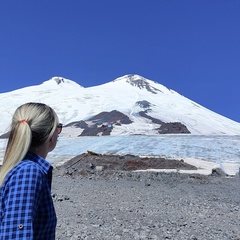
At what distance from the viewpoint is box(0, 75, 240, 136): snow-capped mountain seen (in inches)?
1949

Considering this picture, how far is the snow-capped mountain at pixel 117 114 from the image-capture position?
49.5 metres

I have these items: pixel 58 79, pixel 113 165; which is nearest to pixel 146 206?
pixel 113 165

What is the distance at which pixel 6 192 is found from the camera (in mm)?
1580

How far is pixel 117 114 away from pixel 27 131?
59.5m

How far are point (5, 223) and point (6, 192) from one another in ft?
0.43

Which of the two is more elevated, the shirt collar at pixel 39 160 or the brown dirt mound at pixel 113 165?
the brown dirt mound at pixel 113 165

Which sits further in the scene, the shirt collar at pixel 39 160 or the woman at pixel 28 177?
the shirt collar at pixel 39 160

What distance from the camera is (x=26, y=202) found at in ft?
4.99

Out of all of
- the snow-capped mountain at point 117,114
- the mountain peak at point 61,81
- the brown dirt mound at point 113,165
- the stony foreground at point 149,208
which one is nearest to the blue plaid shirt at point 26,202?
the stony foreground at point 149,208

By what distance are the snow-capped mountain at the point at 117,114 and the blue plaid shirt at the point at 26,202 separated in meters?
42.1

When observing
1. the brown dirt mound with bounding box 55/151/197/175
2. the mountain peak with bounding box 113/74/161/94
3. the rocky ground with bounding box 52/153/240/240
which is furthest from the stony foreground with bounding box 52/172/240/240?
the mountain peak with bounding box 113/74/161/94

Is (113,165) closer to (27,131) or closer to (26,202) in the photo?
(27,131)

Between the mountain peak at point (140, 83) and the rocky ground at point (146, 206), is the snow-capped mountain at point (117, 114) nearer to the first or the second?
the mountain peak at point (140, 83)

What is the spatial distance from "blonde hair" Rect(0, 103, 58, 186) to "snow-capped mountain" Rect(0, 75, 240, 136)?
138 feet
